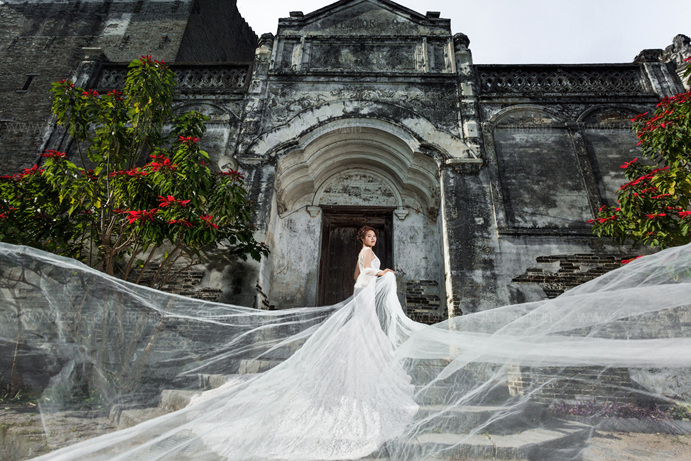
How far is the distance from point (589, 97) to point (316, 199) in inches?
227

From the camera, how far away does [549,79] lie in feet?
26.6

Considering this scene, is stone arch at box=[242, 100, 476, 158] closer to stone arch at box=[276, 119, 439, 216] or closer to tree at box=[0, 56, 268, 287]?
stone arch at box=[276, 119, 439, 216]

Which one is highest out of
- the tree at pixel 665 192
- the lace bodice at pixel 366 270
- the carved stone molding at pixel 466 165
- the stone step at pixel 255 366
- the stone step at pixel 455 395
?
the carved stone molding at pixel 466 165

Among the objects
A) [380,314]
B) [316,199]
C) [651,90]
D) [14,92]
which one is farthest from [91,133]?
[651,90]

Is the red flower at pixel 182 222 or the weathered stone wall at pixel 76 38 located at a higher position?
the weathered stone wall at pixel 76 38

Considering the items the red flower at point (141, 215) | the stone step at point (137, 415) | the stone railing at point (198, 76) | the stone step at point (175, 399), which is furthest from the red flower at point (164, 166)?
the stone railing at point (198, 76)

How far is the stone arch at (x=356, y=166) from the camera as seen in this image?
756 centimetres

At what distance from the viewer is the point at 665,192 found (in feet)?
16.0

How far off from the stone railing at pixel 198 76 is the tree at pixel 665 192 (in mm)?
7179

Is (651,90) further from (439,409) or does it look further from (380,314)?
(439,409)

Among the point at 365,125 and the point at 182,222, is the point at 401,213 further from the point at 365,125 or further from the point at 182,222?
the point at 182,222

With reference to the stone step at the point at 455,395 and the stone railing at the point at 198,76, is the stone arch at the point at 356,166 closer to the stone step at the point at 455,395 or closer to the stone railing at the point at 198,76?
the stone railing at the point at 198,76

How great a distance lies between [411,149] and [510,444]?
578 centimetres

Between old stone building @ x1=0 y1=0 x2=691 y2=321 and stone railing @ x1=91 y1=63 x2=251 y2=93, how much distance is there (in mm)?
34
